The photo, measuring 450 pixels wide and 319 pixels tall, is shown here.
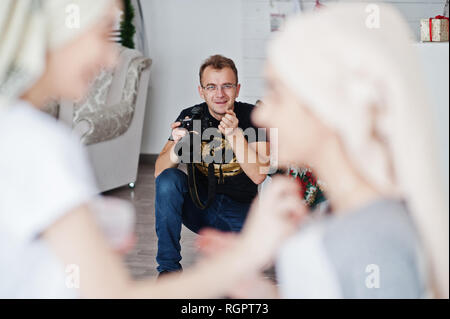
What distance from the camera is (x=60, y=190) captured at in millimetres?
689

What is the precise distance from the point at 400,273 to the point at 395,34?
290mm

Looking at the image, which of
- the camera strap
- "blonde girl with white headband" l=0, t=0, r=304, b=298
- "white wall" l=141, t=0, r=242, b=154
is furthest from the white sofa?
"blonde girl with white headband" l=0, t=0, r=304, b=298

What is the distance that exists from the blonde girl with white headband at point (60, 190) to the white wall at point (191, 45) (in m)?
3.58

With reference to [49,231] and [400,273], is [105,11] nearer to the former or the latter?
[49,231]

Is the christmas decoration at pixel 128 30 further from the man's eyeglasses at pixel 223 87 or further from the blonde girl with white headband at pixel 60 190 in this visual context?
the blonde girl with white headband at pixel 60 190

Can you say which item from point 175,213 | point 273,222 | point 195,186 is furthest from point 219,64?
point 273,222

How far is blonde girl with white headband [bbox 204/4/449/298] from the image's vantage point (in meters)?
0.67

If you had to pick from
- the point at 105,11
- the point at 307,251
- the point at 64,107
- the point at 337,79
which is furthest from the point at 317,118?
the point at 64,107

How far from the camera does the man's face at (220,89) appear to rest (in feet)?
6.42

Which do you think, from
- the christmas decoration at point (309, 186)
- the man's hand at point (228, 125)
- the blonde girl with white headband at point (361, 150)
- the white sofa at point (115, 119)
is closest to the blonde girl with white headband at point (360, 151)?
the blonde girl with white headband at point (361, 150)

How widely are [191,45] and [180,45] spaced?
9 centimetres

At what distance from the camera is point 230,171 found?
78.9 inches

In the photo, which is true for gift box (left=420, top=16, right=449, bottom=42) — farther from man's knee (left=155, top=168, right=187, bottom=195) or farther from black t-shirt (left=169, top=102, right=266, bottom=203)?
man's knee (left=155, top=168, right=187, bottom=195)

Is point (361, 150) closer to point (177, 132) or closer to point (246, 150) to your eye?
point (246, 150)
